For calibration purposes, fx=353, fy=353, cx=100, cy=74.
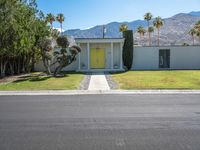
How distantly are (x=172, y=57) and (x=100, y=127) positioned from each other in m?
29.7

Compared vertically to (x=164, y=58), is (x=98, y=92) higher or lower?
lower

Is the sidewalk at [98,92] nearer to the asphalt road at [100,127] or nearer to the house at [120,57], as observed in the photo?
the asphalt road at [100,127]

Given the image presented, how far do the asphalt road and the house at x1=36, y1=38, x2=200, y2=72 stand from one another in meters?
22.5

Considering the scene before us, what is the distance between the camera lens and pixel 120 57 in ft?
116

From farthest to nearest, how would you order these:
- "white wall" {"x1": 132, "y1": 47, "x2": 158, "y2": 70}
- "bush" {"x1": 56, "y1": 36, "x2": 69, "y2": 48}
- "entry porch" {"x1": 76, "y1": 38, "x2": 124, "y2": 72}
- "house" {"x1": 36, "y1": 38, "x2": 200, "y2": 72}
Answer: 1. "white wall" {"x1": 132, "y1": 47, "x2": 158, "y2": 70}
2. "entry porch" {"x1": 76, "y1": 38, "x2": 124, "y2": 72}
3. "house" {"x1": 36, "y1": 38, "x2": 200, "y2": 72}
4. "bush" {"x1": 56, "y1": 36, "x2": 69, "y2": 48}

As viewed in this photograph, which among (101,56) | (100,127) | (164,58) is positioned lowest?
(100,127)

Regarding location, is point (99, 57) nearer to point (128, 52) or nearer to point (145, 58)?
point (128, 52)

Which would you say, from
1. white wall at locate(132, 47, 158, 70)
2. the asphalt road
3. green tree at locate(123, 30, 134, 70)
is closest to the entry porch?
green tree at locate(123, 30, 134, 70)

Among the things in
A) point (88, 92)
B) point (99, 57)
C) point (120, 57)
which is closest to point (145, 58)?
point (120, 57)

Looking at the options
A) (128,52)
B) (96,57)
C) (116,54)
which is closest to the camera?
(128,52)

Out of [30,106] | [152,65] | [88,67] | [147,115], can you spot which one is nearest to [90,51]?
[88,67]

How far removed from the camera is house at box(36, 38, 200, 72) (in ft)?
116

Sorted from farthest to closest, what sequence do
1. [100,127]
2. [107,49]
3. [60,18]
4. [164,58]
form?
[60,18]
[164,58]
[107,49]
[100,127]

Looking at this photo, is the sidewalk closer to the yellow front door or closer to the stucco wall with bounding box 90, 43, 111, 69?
the yellow front door
